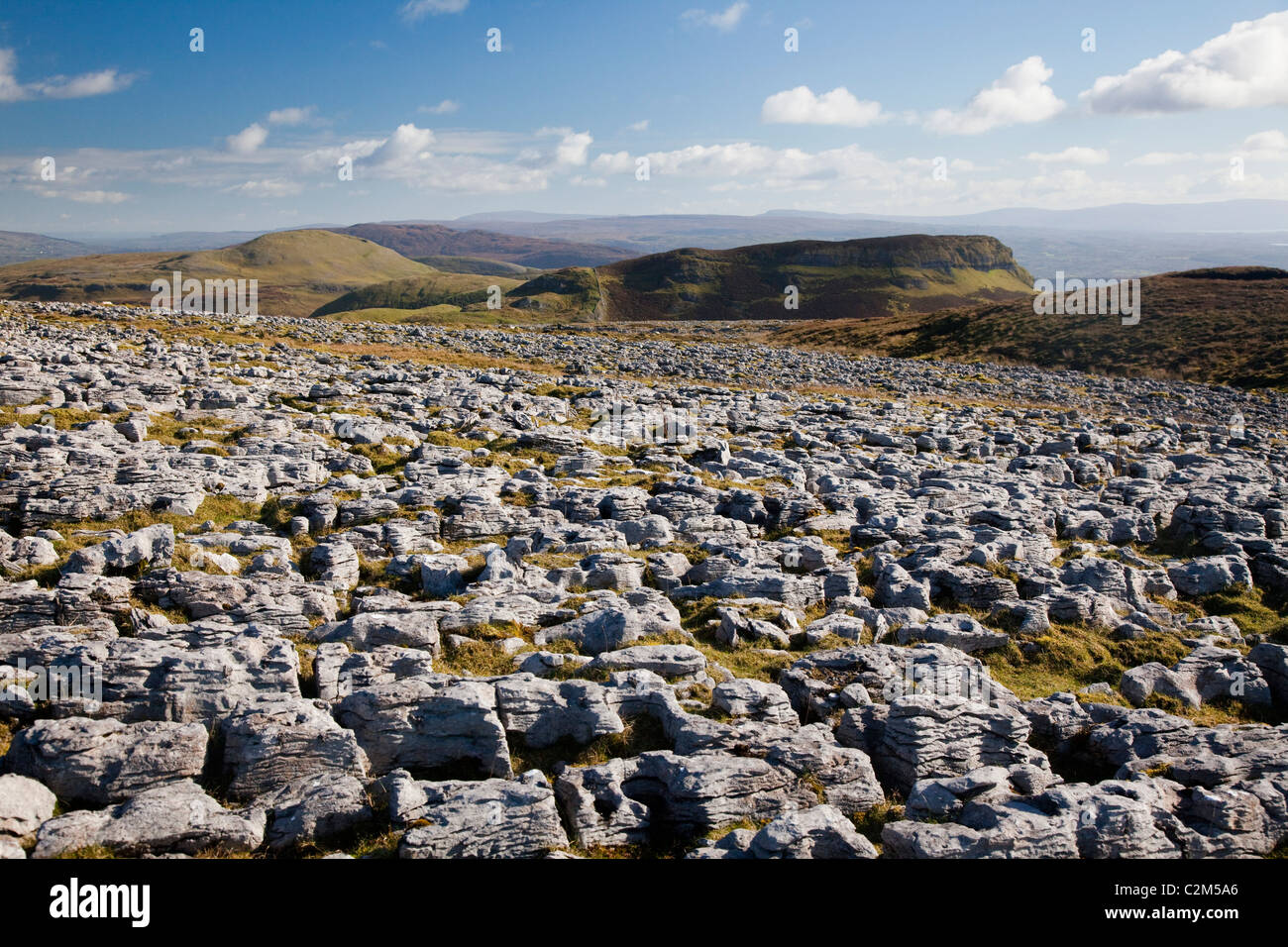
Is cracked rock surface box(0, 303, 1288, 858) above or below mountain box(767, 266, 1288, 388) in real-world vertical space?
below

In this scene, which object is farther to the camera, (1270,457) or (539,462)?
(1270,457)

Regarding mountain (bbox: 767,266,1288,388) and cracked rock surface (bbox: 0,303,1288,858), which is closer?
cracked rock surface (bbox: 0,303,1288,858)

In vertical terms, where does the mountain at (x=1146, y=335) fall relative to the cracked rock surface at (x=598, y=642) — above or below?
above

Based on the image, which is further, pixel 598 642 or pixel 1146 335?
pixel 1146 335

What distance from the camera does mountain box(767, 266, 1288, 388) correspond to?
78000 mm

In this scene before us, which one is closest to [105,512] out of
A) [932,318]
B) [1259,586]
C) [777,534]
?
[777,534]

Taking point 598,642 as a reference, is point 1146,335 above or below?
above

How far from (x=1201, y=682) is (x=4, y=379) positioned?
4387cm

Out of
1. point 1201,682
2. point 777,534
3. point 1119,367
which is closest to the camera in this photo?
point 1201,682

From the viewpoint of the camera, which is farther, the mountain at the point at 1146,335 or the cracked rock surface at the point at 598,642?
the mountain at the point at 1146,335

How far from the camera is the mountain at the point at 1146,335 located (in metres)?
78.0

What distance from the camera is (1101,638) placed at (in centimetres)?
1944

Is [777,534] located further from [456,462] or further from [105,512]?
[105,512]

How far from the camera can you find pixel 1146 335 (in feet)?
293
